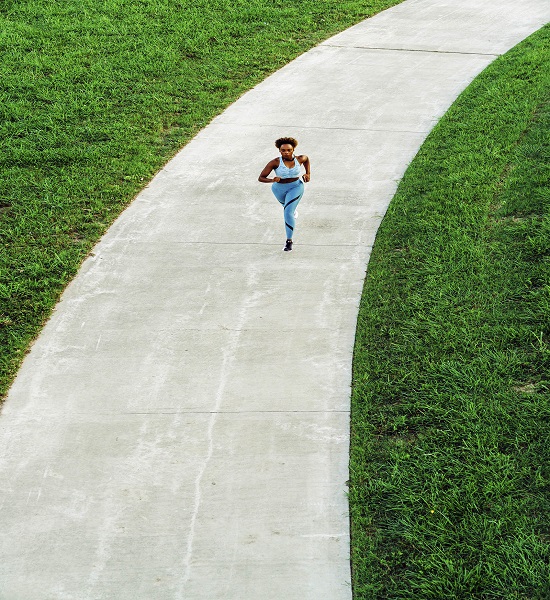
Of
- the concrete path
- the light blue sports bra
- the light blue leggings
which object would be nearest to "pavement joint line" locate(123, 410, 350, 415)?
the concrete path

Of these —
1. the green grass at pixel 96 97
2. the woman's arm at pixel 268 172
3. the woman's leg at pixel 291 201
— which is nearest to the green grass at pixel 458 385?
the woman's leg at pixel 291 201

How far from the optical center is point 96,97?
39.4ft

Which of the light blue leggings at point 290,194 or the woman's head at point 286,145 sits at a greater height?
the woman's head at point 286,145

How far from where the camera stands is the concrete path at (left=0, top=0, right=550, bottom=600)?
5.21 meters

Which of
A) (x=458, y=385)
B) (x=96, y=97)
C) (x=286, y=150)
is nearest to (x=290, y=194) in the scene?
(x=286, y=150)

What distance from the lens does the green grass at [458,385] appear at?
197 inches

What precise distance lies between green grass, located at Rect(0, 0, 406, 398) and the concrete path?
308 mm

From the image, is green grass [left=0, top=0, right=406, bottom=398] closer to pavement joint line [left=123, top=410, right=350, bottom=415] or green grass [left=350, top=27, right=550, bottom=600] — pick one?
pavement joint line [left=123, top=410, right=350, bottom=415]

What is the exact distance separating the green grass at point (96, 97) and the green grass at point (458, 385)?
9.91 ft

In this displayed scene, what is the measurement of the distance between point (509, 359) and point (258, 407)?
6.38 ft

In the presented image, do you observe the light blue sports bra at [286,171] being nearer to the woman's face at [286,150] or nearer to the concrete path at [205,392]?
the woman's face at [286,150]

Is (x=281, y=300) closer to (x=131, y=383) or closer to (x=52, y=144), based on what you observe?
(x=131, y=383)

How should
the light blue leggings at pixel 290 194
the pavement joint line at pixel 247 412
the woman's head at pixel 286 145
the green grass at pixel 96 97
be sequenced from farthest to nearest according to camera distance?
the green grass at pixel 96 97 < the light blue leggings at pixel 290 194 < the woman's head at pixel 286 145 < the pavement joint line at pixel 247 412

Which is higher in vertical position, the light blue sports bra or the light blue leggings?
the light blue sports bra
